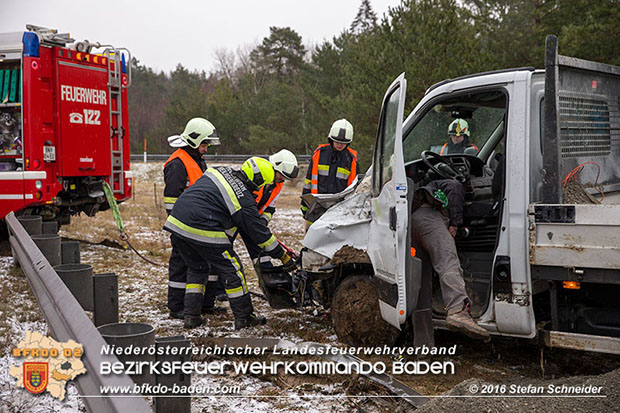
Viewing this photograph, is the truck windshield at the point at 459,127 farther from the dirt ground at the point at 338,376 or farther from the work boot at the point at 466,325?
the dirt ground at the point at 338,376

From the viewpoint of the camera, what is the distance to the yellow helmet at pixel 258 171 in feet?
18.0

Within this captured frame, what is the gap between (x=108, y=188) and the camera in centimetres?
922

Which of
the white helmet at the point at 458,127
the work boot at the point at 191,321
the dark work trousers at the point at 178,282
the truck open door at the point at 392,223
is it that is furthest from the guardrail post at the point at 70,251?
the white helmet at the point at 458,127

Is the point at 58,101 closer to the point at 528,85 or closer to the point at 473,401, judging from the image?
the point at 528,85

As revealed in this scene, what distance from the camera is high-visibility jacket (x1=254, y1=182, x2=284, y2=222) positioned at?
5.86 m

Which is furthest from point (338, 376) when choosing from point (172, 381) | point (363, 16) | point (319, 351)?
point (363, 16)

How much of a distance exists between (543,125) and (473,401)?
1906 millimetres

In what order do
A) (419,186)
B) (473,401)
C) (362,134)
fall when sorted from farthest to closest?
(362,134), (419,186), (473,401)

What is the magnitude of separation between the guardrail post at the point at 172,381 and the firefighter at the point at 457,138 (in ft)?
10.9

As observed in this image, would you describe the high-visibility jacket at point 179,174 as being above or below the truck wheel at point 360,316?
above

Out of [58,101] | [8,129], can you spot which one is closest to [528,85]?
[58,101]

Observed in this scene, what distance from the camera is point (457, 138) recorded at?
528 cm

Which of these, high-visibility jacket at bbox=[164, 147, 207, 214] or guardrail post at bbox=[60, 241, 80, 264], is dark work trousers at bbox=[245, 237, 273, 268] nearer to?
high-visibility jacket at bbox=[164, 147, 207, 214]

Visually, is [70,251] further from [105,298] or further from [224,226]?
[105,298]
